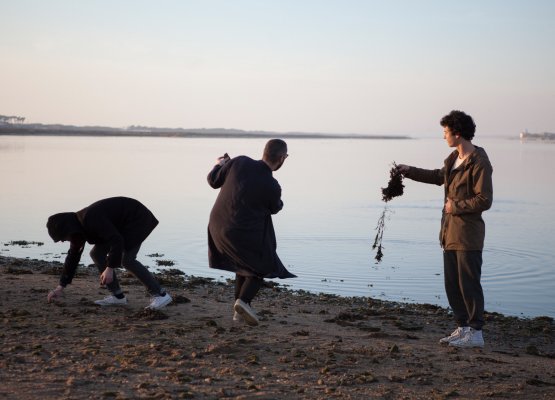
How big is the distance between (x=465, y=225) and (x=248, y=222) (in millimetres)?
1784

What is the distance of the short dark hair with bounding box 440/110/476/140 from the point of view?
715 centimetres

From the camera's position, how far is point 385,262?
14.1m

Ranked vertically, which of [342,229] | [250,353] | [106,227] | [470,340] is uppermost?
[106,227]

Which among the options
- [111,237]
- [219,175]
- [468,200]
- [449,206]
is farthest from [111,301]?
[468,200]

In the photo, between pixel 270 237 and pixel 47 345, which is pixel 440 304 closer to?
pixel 270 237

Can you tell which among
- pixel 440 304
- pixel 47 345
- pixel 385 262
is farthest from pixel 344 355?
pixel 385 262

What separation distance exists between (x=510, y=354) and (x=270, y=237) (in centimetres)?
219

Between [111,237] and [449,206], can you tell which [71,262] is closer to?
[111,237]

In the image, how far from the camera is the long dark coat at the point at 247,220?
7469 mm

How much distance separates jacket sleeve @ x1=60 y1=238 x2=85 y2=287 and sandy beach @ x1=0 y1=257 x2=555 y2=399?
0.29m

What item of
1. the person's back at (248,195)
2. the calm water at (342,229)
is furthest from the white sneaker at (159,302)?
the calm water at (342,229)

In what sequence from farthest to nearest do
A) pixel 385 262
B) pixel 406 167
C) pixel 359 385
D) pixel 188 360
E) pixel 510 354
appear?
1. pixel 385 262
2. pixel 406 167
3. pixel 510 354
4. pixel 188 360
5. pixel 359 385

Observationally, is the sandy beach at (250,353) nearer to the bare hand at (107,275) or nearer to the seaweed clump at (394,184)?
the bare hand at (107,275)

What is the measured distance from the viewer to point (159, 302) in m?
8.29
